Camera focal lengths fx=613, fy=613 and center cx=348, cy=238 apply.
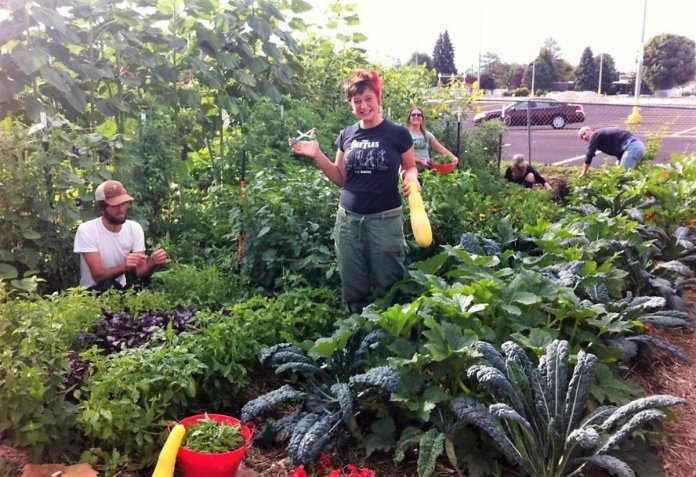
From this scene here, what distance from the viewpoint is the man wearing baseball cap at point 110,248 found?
4.16 metres

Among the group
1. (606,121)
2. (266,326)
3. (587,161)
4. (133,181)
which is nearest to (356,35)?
(587,161)

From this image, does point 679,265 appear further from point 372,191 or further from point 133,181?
point 133,181

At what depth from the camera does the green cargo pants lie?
387cm

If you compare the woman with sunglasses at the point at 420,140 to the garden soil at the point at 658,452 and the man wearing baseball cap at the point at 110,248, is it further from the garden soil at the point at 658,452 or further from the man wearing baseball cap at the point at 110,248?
the garden soil at the point at 658,452

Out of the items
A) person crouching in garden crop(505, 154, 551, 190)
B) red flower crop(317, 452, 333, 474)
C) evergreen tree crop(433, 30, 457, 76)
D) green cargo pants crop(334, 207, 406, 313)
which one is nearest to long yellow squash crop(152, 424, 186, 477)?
red flower crop(317, 452, 333, 474)

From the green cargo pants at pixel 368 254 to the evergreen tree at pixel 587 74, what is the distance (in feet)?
195

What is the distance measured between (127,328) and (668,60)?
195 ft

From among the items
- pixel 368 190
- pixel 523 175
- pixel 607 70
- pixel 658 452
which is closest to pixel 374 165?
pixel 368 190

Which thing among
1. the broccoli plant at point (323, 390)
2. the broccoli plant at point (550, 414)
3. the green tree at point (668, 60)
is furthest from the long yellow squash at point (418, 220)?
the green tree at point (668, 60)

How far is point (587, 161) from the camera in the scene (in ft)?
30.0

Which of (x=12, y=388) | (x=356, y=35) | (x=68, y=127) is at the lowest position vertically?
(x=12, y=388)

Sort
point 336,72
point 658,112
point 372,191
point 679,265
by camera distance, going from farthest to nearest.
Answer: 1. point 658,112
2. point 336,72
3. point 679,265
4. point 372,191

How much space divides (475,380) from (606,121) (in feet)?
75.7

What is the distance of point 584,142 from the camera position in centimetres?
1819
